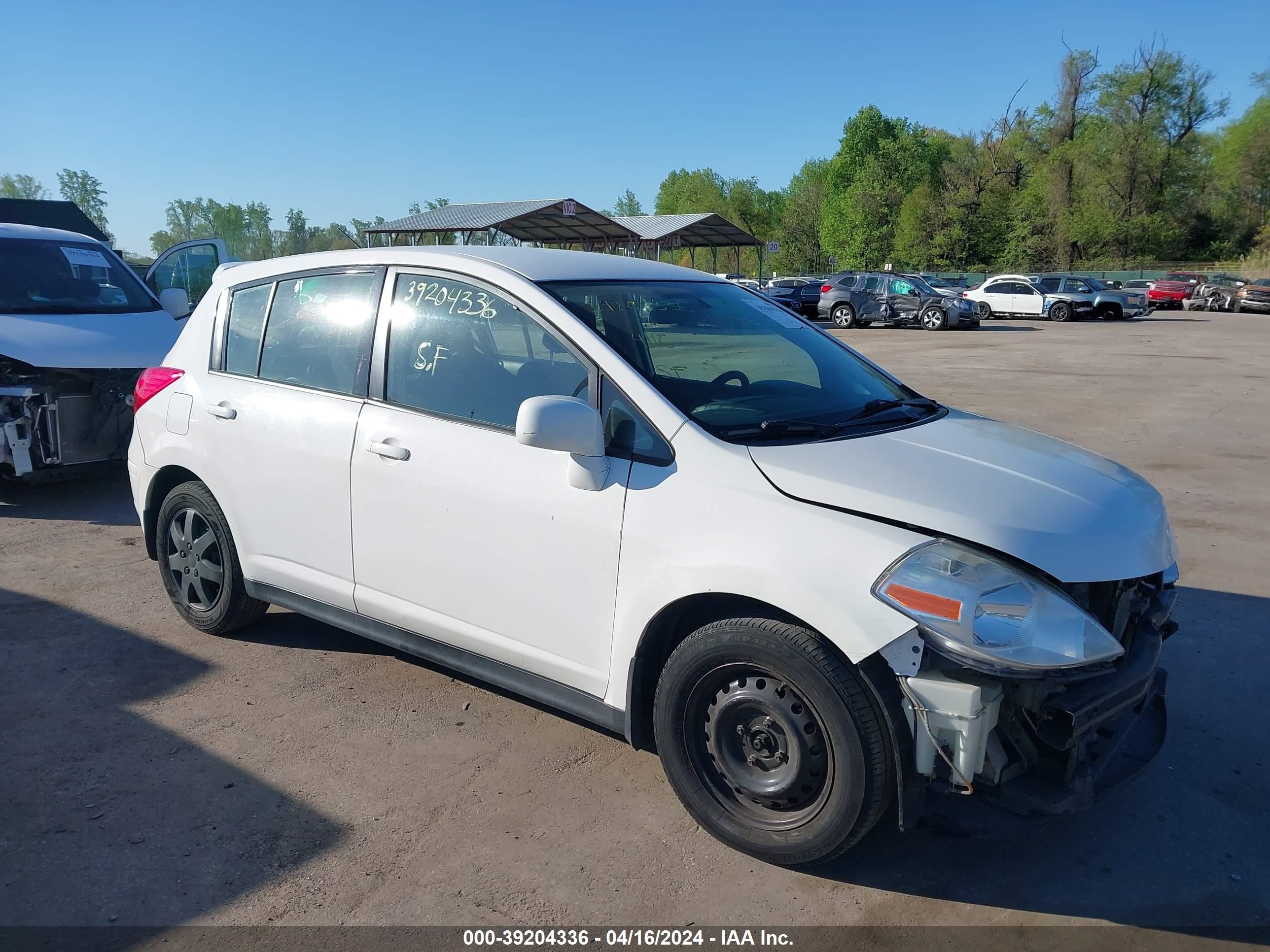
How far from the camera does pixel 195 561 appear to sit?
461 centimetres

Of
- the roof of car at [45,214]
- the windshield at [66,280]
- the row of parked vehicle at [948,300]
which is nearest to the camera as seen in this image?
the windshield at [66,280]

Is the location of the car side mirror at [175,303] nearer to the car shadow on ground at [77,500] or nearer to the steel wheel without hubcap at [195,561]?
the car shadow on ground at [77,500]

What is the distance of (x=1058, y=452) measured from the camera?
3512 mm

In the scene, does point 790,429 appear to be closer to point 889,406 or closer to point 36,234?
point 889,406

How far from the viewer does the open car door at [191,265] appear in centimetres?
1060

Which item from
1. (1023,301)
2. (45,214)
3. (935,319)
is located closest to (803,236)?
(1023,301)

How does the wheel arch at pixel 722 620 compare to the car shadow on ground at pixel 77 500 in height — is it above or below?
above

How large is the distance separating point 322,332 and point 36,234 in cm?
597

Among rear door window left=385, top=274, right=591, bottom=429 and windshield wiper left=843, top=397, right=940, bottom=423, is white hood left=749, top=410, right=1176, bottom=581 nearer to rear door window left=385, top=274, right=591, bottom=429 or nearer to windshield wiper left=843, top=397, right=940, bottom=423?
windshield wiper left=843, top=397, right=940, bottom=423

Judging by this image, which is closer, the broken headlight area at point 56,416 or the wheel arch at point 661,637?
the wheel arch at point 661,637

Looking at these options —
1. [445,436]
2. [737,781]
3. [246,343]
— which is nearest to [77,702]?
[246,343]

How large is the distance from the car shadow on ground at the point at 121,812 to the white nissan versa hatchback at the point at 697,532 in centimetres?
72

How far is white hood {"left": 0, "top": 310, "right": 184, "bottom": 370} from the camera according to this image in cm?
677

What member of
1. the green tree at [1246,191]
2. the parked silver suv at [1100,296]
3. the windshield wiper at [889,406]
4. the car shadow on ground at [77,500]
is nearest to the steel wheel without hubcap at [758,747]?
the windshield wiper at [889,406]
